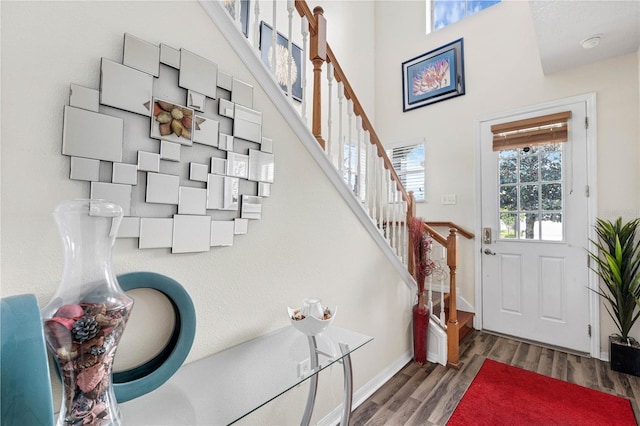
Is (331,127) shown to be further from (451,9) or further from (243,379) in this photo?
(451,9)

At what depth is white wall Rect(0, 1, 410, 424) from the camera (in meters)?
0.76

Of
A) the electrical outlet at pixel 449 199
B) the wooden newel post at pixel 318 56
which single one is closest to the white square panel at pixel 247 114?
the wooden newel post at pixel 318 56

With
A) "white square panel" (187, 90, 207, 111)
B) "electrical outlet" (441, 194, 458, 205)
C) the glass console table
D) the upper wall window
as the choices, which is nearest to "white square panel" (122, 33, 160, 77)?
"white square panel" (187, 90, 207, 111)

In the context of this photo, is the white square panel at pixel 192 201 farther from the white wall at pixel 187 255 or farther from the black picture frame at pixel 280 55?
the black picture frame at pixel 280 55

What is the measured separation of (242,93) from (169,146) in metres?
0.43

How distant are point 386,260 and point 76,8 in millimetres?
2118

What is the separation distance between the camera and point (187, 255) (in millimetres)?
1083

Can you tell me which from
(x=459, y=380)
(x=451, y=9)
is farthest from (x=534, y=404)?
(x=451, y=9)

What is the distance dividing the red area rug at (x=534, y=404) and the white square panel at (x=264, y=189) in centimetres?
179

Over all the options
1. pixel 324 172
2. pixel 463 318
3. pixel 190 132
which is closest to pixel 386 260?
pixel 324 172

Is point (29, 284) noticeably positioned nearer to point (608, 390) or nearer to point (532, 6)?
point (532, 6)

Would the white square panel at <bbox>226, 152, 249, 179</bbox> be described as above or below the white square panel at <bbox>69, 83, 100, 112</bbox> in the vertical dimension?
below

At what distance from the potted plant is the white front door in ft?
0.77

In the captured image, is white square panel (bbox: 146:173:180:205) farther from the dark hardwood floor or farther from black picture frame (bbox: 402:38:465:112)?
black picture frame (bbox: 402:38:465:112)
